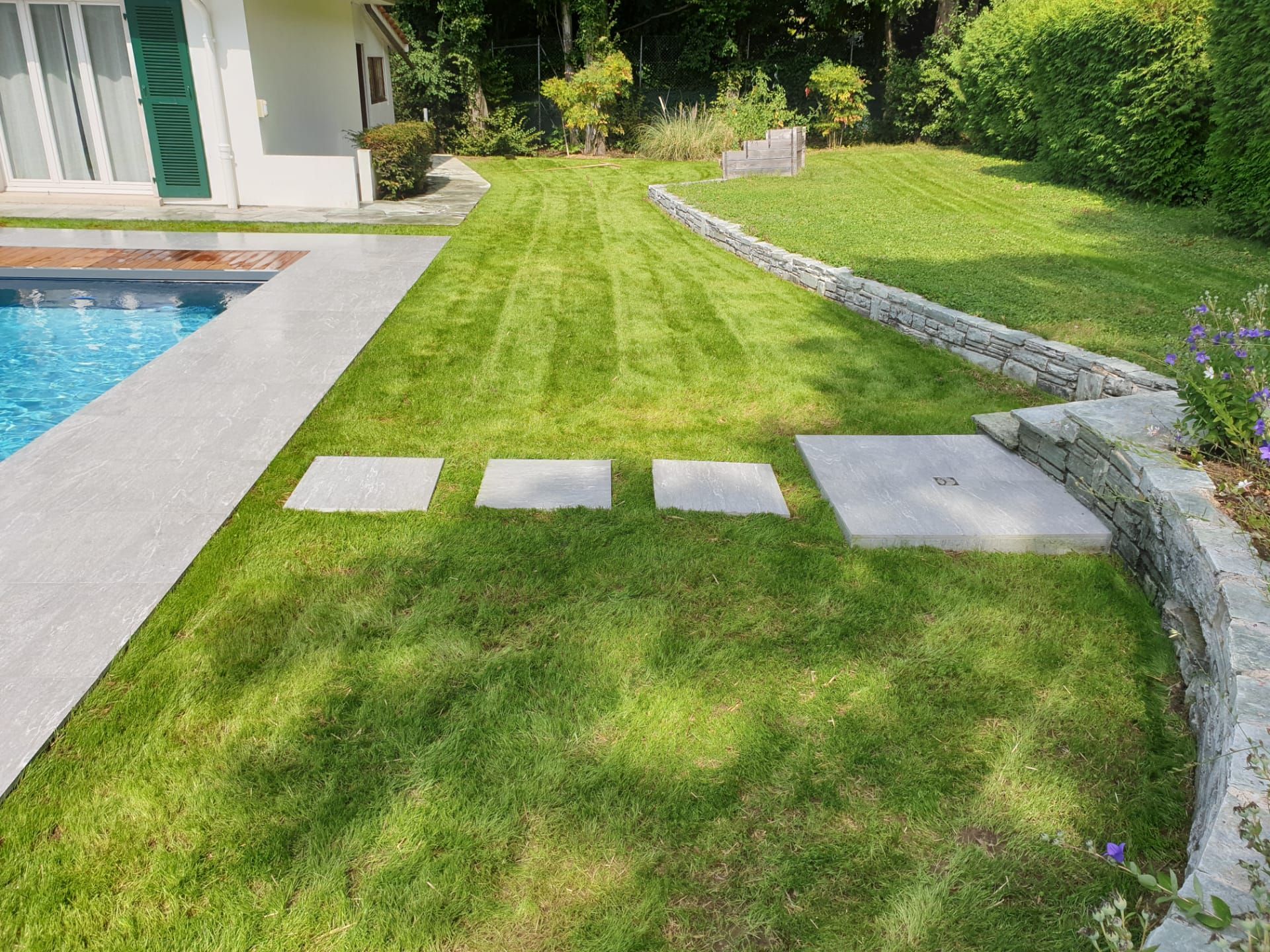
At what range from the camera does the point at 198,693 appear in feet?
9.23

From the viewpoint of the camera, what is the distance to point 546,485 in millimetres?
4270

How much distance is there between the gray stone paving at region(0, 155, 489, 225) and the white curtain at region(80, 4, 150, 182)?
59cm

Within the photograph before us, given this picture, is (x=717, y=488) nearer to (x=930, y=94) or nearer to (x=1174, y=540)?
(x=1174, y=540)

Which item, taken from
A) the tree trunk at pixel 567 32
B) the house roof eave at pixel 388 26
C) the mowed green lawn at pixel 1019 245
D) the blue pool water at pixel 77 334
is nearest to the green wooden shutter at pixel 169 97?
the blue pool water at pixel 77 334

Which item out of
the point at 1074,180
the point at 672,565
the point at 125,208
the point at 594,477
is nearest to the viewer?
the point at 672,565

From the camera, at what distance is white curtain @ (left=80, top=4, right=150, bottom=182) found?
37.0 ft

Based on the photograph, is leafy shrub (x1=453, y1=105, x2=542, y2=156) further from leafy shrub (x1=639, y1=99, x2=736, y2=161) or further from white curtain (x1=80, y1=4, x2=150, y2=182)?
white curtain (x1=80, y1=4, x2=150, y2=182)

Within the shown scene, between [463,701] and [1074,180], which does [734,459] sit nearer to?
[463,701]

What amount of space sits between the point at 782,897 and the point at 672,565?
157cm

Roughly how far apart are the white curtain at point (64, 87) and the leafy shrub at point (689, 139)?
9.97m

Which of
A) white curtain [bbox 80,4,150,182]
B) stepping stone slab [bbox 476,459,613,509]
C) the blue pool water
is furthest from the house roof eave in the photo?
stepping stone slab [bbox 476,459,613,509]

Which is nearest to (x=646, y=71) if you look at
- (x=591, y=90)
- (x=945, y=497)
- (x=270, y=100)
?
(x=591, y=90)

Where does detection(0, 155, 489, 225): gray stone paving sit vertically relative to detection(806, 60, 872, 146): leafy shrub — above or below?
below

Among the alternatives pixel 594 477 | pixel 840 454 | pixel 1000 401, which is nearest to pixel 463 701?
pixel 594 477
